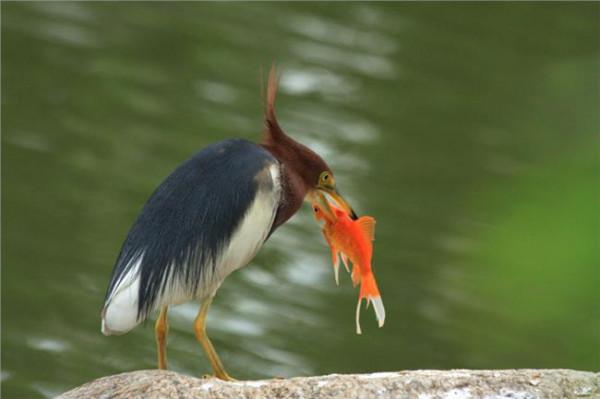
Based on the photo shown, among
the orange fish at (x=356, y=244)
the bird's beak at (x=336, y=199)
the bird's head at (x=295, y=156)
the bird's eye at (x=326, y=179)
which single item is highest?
the bird's head at (x=295, y=156)

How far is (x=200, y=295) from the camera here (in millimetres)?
5359

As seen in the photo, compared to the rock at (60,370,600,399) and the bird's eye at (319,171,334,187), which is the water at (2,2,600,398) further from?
the rock at (60,370,600,399)

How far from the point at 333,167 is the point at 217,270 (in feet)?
13.5

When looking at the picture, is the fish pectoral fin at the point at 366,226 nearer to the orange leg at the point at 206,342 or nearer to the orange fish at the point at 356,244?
the orange fish at the point at 356,244

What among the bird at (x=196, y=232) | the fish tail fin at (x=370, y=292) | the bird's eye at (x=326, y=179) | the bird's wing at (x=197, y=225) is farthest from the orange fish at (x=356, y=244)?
the bird's wing at (x=197, y=225)

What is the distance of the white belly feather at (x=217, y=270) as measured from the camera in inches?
200

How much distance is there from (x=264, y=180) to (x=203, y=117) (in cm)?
478

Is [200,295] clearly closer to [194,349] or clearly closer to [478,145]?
[194,349]

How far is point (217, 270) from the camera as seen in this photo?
17.4 ft

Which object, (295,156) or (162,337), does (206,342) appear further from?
(295,156)

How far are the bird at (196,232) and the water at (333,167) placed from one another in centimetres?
239

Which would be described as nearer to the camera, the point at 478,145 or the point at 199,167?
the point at 199,167

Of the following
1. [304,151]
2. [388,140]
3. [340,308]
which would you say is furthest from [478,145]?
[304,151]

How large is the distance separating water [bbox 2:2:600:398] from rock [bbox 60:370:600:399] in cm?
273
